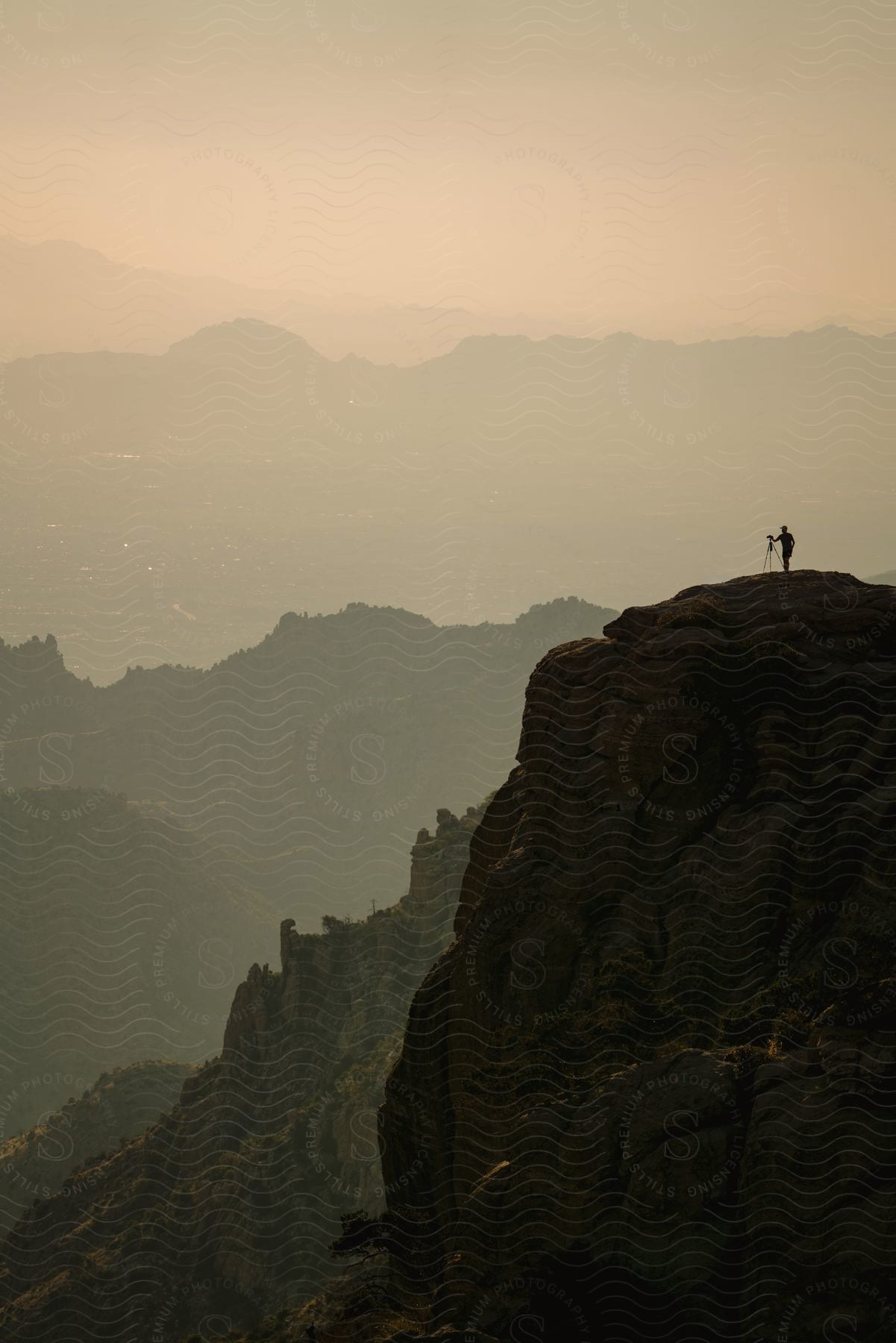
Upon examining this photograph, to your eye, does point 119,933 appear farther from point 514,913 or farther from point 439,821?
point 514,913

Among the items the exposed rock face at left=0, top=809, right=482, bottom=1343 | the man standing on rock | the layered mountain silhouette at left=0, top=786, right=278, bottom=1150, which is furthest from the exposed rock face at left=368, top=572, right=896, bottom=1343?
the layered mountain silhouette at left=0, top=786, right=278, bottom=1150

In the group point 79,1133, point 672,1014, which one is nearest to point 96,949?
point 79,1133

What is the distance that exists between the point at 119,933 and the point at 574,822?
16541 cm

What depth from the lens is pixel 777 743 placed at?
3178 cm

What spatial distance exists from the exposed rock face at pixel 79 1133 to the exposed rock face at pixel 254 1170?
13848mm

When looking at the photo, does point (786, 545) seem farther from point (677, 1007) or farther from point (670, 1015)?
point (670, 1015)

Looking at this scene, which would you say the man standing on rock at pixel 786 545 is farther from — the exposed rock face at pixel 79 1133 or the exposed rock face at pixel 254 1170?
the exposed rock face at pixel 79 1133

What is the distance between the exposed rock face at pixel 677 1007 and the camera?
22.0 metres

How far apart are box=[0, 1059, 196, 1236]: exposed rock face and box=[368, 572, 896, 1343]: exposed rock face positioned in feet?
231

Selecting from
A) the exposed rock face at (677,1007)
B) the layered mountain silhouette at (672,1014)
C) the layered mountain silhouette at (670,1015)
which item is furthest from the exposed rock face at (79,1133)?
the exposed rock face at (677,1007)

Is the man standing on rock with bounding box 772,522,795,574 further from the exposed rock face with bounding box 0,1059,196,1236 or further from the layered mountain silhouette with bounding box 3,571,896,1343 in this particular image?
the exposed rock face with bounding box 0,1059,196,1236

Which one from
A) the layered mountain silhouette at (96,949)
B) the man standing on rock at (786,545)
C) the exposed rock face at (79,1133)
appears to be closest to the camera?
the man standing on rock at (786,545)

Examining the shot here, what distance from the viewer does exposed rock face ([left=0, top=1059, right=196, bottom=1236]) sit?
9688cm

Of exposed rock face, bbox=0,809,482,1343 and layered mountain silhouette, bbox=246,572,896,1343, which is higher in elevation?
layered mountain silhouette, bbox=246,572,896,1343
